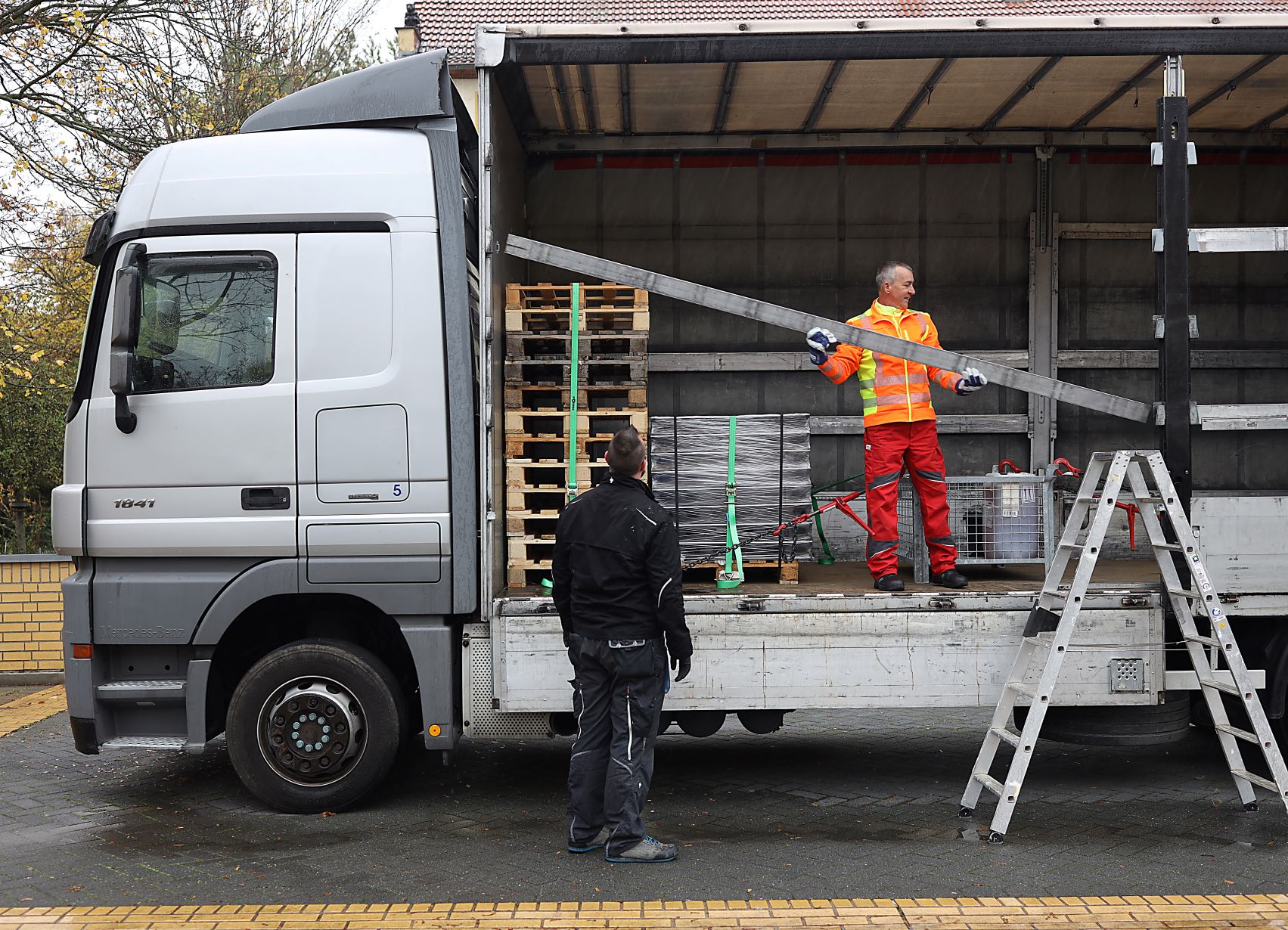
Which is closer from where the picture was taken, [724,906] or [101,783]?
[724,906]

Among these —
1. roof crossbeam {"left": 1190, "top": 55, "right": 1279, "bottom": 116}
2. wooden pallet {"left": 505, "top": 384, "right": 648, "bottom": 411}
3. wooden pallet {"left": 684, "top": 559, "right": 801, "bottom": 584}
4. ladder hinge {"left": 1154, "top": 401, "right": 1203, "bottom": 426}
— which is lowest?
wooden pallet {"left": 684, "top": 559, "right": 801, "bottom": 584}

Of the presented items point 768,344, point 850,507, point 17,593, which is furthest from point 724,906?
point 17,593

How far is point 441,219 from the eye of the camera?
5582 millimetres

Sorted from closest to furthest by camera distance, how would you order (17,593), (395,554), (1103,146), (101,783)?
(395,554) → (101,783) → (1103,146) → (17,593)

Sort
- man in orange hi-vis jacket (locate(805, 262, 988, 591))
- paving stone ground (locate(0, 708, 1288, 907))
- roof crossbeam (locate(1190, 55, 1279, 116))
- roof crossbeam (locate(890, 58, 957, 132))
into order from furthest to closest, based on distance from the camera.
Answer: roof crossbeam (locate(890, 58, 957, 132)) → man in orange hi-vis jacket (locate(805, 262, 988, 591)) → roof crossbeam (locate(1190, 55, 1279, 116)) → paving stone ground (locate(0, 708, 1288, 907))

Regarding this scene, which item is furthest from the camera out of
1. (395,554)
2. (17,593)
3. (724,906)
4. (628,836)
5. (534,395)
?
(17,593)

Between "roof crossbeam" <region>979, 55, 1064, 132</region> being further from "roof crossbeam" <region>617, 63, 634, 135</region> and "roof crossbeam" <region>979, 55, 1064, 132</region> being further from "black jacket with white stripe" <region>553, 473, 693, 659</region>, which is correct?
"black jacket with white stripe" <region>553, 473, 693, 659</region>

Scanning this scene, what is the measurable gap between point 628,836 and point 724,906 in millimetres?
658

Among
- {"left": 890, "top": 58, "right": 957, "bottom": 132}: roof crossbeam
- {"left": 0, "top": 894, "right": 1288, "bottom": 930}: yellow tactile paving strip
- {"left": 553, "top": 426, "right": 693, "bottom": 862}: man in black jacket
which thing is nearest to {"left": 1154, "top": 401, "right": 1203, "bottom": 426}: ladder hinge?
{"left": 890, "top": 58, "right": 957, "bottom": 132}: roof crossbeam

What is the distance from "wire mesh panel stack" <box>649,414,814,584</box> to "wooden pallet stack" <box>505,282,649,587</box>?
27cm

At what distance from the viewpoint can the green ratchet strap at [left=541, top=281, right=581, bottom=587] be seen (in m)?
5.84

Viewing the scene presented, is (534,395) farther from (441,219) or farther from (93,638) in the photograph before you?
(93,638)

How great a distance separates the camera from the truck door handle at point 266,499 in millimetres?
5504

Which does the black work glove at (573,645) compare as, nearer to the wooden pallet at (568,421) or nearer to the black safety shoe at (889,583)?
the wooden pallet at (568,421)
